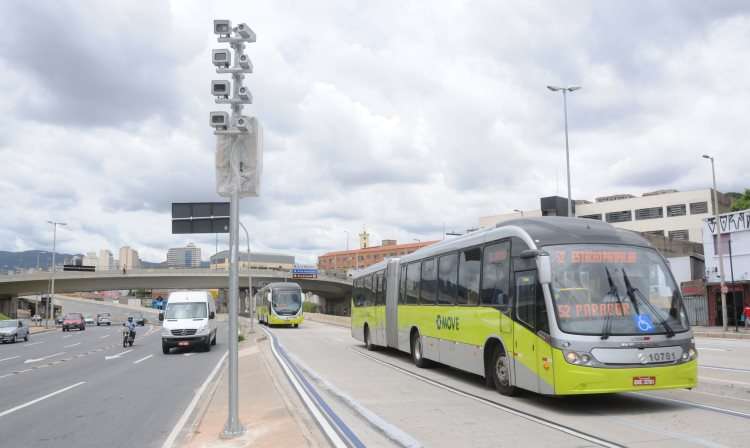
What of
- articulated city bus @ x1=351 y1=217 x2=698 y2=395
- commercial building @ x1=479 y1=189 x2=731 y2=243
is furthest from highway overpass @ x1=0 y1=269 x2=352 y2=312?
articulated city bus @ x1=351 y1=217 x2=698 y2=395

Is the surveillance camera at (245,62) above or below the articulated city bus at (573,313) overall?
above

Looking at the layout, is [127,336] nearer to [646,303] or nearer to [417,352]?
[417,352]

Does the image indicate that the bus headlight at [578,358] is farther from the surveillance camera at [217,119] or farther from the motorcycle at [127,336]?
the motorcycle at [127,336]

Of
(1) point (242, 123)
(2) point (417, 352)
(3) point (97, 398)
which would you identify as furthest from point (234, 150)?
(2) point (417, 352)

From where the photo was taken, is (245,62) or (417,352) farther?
(417,352)

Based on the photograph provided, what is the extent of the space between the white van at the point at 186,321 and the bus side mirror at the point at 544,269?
18.9 m

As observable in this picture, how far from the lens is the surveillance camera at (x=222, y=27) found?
29.2 feet

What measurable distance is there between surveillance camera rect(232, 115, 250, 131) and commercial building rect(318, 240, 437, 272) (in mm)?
137217

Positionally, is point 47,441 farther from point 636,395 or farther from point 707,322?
point 707,322

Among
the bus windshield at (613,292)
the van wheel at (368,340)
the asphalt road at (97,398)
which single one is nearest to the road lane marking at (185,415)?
the asphalt road at (97,398)

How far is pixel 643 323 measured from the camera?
9578mm

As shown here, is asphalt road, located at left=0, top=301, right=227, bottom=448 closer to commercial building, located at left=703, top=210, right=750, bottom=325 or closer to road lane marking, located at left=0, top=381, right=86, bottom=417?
road lane marking, located at left=0, top=381, right=86, bottom=417

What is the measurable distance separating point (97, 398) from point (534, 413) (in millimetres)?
9115

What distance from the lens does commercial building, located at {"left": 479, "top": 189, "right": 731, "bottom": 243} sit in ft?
246
